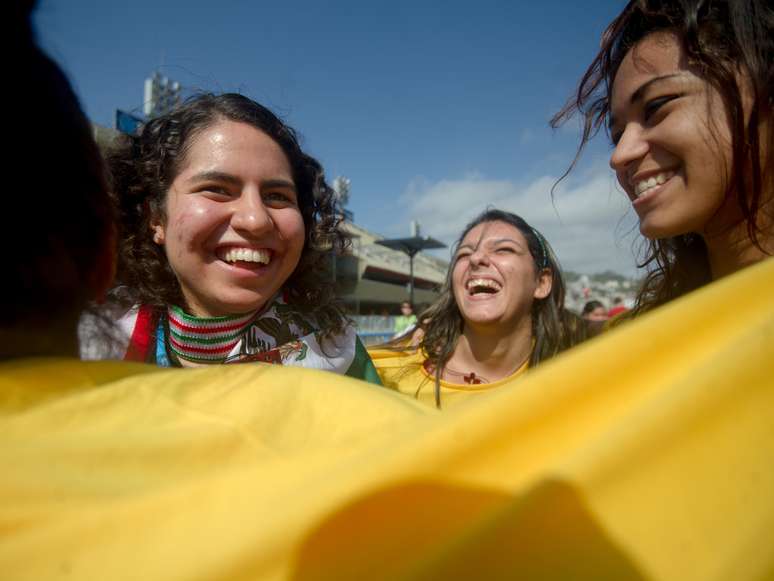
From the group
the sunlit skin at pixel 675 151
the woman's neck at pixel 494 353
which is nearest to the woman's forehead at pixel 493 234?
the woman's neck at pixel 494 353

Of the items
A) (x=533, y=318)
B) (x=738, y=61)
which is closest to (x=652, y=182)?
(x=738, y=61)

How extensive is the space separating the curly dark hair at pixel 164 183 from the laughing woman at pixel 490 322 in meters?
0.85

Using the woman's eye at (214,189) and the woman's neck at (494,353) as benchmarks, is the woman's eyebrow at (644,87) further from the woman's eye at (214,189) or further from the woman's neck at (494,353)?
the woman's neck at (494,353)

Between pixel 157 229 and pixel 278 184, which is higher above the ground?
pixel 278 184

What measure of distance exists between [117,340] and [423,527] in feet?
2.73

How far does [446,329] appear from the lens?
3.09m

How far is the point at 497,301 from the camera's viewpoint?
2.74 m

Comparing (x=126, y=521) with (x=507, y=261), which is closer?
(x=126, y=521)

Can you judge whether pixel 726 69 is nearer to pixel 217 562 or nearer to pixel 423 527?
pixel 423 527

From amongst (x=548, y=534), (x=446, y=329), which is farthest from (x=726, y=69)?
(x=446, y=329)

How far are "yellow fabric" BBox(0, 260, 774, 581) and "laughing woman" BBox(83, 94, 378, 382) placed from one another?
1.03 meters

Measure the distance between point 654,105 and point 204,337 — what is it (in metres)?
1.76

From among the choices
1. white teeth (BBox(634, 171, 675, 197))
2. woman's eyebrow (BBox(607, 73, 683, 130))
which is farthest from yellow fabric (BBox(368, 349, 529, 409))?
woman's eyebrow (BBox(607, 73, 683, 130))

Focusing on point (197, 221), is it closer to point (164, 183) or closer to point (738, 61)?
point (164, 183)
